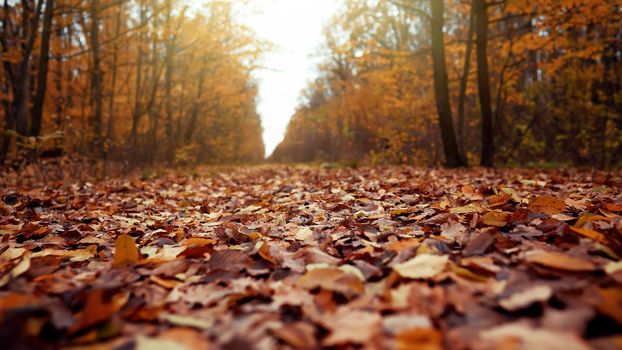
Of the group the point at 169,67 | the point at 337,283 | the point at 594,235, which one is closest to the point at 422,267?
the point at 337,283

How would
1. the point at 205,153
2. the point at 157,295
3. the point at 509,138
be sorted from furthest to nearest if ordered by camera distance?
the point at 205,153
the point at 509,138
the point at 157,295

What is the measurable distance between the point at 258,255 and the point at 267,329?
67cm

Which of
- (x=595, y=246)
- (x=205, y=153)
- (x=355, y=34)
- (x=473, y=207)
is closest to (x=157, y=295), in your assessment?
(x=595, y=246)

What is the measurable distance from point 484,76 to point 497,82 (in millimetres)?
3285

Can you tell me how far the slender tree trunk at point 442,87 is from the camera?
7.16 meters

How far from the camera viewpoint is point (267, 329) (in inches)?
36.5

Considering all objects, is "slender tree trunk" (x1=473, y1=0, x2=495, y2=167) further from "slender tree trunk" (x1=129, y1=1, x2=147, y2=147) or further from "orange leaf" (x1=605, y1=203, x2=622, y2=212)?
"slender tree trunk" (x1=129, y1=1, x2=147, y2=147)

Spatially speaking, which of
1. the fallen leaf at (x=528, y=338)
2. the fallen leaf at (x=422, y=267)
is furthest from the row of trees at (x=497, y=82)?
the fallen leaf at (x=528, y=338)

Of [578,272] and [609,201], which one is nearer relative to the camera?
[578,272]

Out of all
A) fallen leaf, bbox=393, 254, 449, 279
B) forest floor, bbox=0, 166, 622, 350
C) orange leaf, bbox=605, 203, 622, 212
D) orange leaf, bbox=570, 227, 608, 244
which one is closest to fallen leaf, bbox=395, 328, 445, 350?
forest floor, bbox=0, 166, 622, 350

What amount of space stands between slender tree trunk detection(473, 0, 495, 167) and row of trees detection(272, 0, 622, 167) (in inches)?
0.7

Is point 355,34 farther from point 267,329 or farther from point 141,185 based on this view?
point 267,329

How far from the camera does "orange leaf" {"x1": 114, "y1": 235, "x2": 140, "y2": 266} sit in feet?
4.95

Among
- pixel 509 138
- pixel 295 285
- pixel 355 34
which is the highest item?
pixel 355 34
